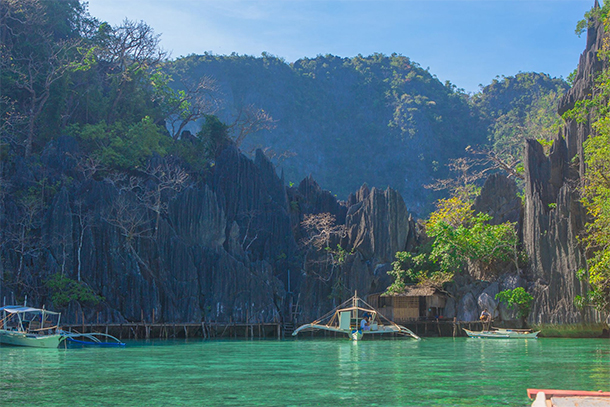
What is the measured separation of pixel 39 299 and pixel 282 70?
261ft

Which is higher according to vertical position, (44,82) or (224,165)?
(44,82)

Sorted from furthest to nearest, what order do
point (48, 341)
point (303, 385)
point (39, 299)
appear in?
1. point (39, 299)
2. point (48, 341)
3. point (303, 385)

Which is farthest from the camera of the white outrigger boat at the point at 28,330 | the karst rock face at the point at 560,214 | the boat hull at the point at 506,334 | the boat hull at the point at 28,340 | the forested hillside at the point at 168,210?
the forested hillside at the point at 168,210

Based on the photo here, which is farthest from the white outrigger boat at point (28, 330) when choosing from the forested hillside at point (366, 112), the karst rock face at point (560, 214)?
the forested hillside at point (366, 112)

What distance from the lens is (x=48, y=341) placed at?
3500 cm

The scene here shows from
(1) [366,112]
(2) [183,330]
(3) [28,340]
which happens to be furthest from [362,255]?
(1) [366,112]

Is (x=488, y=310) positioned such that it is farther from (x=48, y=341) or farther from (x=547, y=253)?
(x=48, y=341)

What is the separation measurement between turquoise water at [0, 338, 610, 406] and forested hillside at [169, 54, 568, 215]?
69.0 m

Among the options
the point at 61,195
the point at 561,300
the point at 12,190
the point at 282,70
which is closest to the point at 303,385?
the point at 561,300

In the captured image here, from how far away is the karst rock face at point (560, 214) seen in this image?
4316 cm

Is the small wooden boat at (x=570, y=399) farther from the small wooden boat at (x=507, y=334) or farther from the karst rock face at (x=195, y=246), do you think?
the karst rock face at (x=195, y=246)

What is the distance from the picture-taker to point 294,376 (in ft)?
69.1

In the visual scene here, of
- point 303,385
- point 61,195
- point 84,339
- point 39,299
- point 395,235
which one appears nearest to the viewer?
point 303,385

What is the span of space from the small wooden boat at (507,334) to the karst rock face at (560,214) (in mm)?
1993
